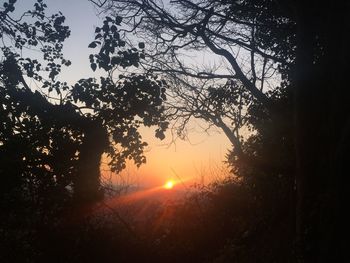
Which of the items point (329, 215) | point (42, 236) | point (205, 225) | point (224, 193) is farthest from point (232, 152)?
point (329, 215)

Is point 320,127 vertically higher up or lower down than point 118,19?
lower down

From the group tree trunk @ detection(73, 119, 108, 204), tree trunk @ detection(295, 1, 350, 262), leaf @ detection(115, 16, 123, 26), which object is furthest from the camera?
tree trunk @ detection(73, 119, 108, 204)

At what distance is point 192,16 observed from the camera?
10312mm

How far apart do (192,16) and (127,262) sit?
7.82 m

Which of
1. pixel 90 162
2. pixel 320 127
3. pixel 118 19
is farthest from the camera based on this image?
pixel 90 162

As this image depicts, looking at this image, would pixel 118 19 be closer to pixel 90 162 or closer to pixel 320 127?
pixel 320 127

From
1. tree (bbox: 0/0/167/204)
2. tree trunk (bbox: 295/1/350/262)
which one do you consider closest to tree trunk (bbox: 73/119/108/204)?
tree (bbox: 0/0/167/204)

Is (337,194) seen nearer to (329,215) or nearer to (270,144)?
(329,215)

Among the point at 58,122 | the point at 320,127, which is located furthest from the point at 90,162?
the point at 320,127

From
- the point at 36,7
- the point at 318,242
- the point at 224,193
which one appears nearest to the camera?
the point at 318,242

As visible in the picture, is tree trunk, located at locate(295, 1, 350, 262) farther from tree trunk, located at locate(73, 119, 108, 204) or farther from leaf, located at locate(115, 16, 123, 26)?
tree trunk, located at locate(73, 119, 108, 204)

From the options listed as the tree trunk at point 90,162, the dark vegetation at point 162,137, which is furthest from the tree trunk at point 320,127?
the tree trunk at point 90,162

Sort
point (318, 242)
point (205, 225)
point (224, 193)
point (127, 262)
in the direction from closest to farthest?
1. point (318, 242)
2. point (127, 262)
3. point (205, 225)
4. point (224, 193)

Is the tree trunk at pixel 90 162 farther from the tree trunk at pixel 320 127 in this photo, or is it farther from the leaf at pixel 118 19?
the tree trunk at pixel 320 127
